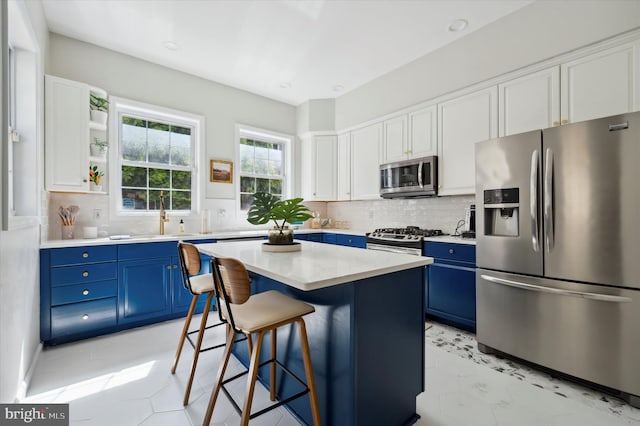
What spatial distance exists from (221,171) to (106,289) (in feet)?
6.65

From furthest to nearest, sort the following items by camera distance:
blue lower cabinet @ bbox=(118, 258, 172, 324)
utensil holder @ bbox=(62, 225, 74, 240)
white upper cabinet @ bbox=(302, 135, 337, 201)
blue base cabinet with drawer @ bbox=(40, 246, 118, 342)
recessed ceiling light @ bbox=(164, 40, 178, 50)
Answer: white upper cabinet @ bbox=(302, 135, 337, 201) < recessed ceiling light @ bbox=(164, 40, 178, 50) < utensil holder @ bbox=(62, 225, 74, 240) < blue lower cabinet @ bbox=(118, 258, 172, 324) < blue base cabinet with drawer @ bbox=(40, 246, 118, 342)

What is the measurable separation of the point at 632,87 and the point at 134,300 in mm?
4561

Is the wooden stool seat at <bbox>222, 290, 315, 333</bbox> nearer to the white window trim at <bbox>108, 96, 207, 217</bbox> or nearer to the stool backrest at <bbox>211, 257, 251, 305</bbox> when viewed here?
the stool backrest at <bbox>211, 257, 251, 305</bbox>

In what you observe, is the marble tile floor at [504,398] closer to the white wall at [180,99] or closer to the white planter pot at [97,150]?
the white wall at [180,99]

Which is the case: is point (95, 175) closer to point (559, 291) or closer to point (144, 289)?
point (144, 289)

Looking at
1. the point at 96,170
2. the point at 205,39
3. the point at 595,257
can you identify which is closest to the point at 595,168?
the point at 595,257

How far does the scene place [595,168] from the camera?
1.93 metres

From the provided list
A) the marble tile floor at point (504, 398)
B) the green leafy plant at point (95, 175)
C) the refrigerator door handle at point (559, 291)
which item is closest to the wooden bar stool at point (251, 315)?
the marble tile floor at point (504, 398)

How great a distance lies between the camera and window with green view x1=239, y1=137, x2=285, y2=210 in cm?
457

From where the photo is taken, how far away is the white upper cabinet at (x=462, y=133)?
2982mm

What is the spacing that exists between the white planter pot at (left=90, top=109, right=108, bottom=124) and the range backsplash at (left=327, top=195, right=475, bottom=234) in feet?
11.1

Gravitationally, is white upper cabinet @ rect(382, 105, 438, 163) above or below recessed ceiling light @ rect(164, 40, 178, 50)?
below

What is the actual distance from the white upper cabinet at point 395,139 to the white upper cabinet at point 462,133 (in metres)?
0.47

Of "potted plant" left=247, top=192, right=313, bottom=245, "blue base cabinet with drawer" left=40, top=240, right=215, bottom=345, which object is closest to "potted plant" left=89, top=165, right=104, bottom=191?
"blue base cabinet with drawer" left=40, top=240, right=215, bottom=345
